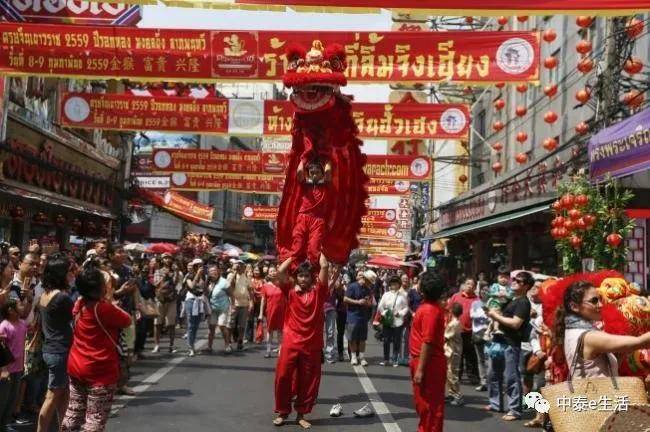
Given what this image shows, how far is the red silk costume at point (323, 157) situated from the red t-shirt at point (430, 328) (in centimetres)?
234

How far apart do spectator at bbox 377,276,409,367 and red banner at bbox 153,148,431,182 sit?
5843 millimetres

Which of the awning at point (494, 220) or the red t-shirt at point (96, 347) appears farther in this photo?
the awning at point (494, 220)

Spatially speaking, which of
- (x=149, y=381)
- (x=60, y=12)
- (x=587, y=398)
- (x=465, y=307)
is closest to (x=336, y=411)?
(x=149, y=381)

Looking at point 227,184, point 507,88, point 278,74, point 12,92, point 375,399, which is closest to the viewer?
point 375,399

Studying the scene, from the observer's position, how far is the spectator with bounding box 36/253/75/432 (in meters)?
6.01

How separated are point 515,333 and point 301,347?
2513mm

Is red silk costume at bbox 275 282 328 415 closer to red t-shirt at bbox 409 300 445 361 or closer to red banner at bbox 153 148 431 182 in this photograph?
red t-shirt at bbox 409 300 445 361

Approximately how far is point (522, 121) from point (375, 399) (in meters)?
16.3

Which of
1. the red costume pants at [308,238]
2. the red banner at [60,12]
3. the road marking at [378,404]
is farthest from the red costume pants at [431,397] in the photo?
the red banner at [60,12]

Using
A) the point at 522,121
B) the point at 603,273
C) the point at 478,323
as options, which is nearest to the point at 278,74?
the point at 478,323

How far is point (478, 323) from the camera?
1027cm

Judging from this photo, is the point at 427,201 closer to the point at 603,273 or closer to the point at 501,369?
the point at 501,369

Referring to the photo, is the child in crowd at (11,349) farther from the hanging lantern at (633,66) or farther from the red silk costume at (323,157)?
the hanging lantern at (633,66)

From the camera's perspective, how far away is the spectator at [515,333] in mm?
8234
